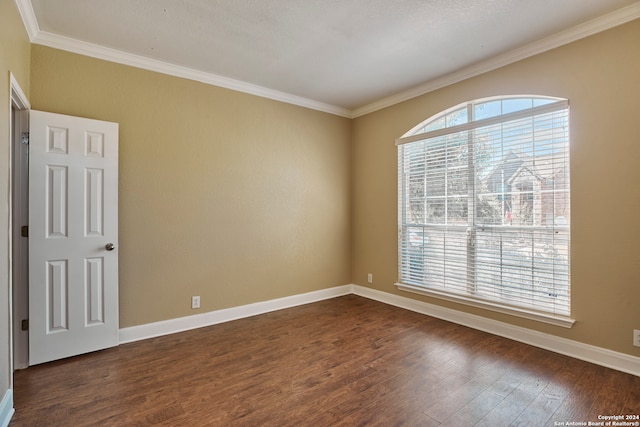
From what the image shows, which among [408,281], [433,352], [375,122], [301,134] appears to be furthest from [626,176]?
[301,134]

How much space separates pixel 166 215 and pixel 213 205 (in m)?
0.52

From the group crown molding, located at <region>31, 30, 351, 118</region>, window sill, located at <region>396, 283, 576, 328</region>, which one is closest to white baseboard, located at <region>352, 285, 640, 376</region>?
window sill, located at <region>396, 283, 576, 328</region>

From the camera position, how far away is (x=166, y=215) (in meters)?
3.28

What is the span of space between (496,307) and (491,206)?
107 cm

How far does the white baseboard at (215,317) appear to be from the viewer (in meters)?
3.09

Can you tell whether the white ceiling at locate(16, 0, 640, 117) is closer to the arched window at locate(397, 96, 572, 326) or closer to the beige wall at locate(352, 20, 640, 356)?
the beige wall at locate(352, 20, 640, 356)

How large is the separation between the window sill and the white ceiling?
8.20ft

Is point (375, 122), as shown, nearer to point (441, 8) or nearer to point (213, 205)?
point (441, 8)

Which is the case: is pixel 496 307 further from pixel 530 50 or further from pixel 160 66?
pixel 160 66

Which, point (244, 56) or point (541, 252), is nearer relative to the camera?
point (541, 252)

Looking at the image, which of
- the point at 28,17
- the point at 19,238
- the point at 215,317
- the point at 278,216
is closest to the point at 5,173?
the point at 19,238

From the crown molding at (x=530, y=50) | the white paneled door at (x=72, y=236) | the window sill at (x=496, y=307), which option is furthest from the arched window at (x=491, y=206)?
the white paneled door at (x=72, y=236)

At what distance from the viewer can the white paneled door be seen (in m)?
2.54

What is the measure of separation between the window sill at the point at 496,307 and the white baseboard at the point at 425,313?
0.41 ft
